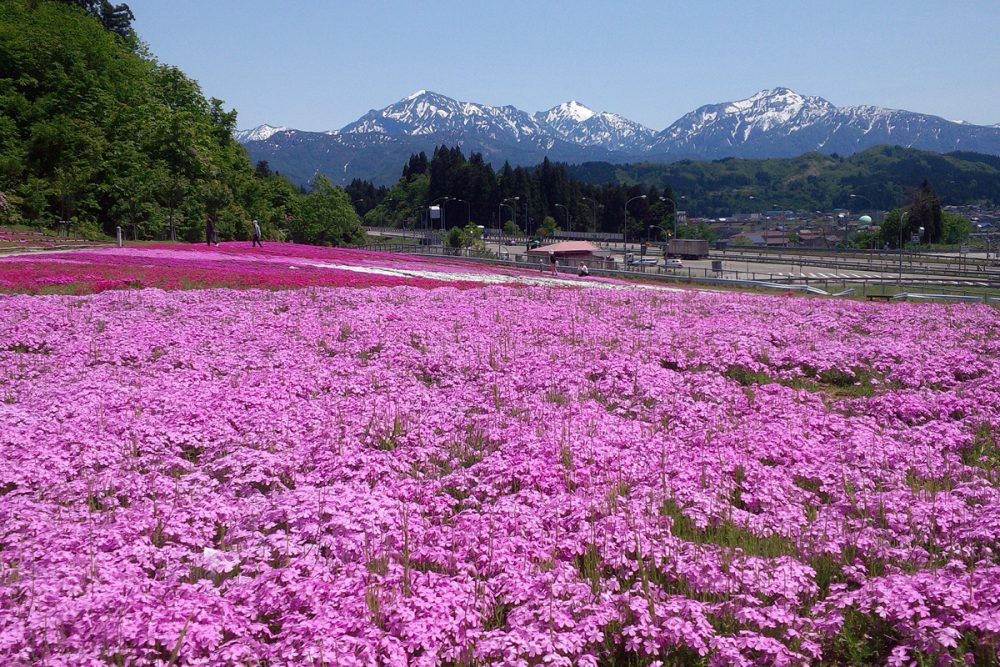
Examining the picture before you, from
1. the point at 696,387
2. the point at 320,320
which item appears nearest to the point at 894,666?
the point at 696,387

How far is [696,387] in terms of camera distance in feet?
37.1

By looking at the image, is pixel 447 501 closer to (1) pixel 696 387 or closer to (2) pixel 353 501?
(2) pixel 353 501

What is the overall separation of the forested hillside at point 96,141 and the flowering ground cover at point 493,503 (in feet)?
194

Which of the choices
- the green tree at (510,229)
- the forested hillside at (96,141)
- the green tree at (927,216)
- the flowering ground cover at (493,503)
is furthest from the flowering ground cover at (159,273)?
the green tree at (927,216)

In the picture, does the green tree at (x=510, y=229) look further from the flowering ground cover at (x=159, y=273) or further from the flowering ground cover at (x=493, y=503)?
the flowering ground cover at (x=493, y=503)

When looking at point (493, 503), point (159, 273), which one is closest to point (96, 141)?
point (159, 273)

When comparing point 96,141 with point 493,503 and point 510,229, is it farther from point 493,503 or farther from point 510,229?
point 510,229

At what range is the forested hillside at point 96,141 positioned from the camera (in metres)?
65.2

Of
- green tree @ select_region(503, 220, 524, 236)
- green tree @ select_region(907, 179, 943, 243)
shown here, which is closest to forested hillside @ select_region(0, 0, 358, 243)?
green tree @ select_region(503, 220, 524, 236)

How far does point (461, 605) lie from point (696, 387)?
735 cm

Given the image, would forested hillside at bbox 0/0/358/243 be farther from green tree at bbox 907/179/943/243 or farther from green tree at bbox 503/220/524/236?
green tree at bbox 907/179/943/243

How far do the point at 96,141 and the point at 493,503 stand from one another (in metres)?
77.1

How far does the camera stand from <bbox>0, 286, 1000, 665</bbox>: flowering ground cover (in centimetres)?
455

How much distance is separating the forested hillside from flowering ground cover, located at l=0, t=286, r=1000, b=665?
2329 inches
